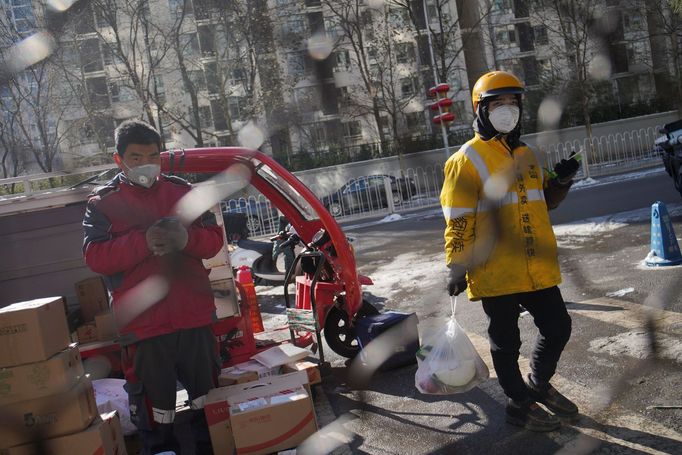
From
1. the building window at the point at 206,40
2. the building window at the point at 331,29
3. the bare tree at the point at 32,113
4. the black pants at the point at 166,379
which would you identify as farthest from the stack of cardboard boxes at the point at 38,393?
the building window at the point at 331,29

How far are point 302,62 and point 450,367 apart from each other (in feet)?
96.7

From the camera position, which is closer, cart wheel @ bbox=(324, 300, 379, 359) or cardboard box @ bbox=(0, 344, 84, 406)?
cardboard box @ bbox=(0, 344, 84, 406)

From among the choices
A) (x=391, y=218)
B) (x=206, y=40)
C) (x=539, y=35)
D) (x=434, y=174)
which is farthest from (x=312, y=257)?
(x=539, y=35)

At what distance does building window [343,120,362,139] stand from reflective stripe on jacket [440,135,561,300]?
3149 centimetres

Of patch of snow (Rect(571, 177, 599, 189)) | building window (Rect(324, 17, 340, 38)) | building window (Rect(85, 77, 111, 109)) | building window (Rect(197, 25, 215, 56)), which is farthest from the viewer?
building window (Rect(324, 17, 340, 38))

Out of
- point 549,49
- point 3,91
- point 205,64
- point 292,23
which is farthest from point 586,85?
point 3,91

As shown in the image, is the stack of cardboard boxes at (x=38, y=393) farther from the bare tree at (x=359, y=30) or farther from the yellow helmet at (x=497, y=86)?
the bare tree at (x=359, y=30)

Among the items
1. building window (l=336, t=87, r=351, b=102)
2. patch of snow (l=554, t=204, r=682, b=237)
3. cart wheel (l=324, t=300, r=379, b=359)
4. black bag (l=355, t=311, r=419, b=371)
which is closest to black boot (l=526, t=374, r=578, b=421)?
black bag (l=355, t=311, r=419, b=371)

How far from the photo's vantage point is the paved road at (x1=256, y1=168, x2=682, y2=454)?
308 cm

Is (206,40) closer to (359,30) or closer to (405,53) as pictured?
(359,30)

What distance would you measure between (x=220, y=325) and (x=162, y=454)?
6.13 feet

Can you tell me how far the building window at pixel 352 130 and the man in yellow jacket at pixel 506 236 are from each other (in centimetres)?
Result: 3143

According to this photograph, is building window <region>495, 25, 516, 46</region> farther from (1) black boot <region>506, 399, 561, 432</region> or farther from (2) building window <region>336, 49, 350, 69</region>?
(1) black boot <region>506, 399, 561, 432</region>

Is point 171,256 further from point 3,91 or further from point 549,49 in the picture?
point 549,49
